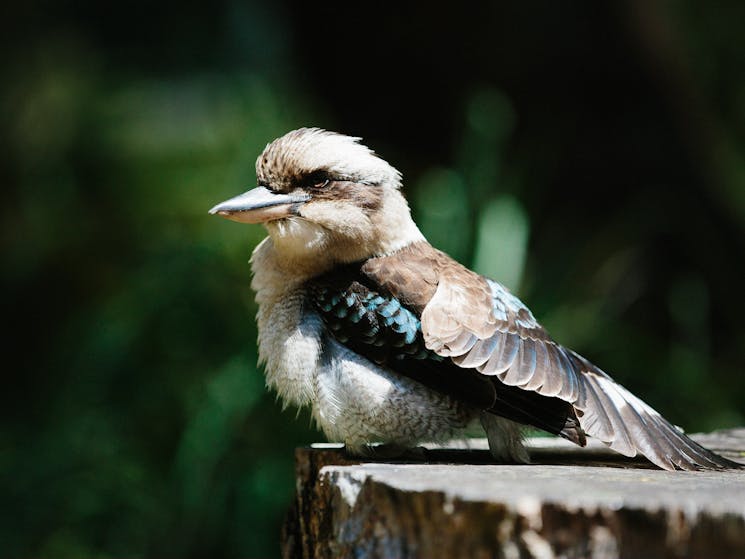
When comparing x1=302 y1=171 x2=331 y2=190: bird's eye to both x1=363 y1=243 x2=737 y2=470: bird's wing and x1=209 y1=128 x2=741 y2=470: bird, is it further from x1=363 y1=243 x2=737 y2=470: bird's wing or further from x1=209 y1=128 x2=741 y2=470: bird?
x1=363 y1=243 x2=737 y2=470: bird's wing

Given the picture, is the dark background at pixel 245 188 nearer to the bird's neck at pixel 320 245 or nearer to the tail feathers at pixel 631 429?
the bird's neck at pixel 320 245

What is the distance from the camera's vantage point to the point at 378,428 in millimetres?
2436

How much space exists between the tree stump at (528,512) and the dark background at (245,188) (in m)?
2.19

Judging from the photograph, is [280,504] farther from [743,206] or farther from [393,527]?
[743,206]

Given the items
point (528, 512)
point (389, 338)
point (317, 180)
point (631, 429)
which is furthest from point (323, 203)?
point (528, 512)

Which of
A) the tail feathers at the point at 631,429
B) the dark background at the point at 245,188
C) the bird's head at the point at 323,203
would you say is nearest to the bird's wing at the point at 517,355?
the tail feathers at the point at 631,429

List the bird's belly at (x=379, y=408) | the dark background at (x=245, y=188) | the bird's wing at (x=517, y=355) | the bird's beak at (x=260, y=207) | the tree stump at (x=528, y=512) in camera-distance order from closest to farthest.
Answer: the tree stump at (x=528, y=512) < the bird's wing at (x=517, y=355) < the bird's belly at (x=379, y=408) < the bird's beak at (x=260, y=207) < the dark background at (x=245, y=188)

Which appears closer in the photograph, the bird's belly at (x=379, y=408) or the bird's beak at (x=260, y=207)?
the bird's belly at (x=379, y=408)

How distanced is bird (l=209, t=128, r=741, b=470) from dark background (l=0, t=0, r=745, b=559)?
172cm

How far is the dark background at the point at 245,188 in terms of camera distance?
171 inches

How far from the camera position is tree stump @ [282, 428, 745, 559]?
5.36ft

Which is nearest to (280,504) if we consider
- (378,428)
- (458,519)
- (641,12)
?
(378,428)

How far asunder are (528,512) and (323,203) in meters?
1.22

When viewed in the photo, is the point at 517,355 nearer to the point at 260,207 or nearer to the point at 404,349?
the point at 404,349
